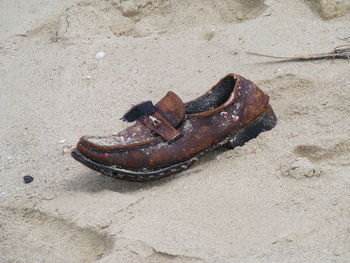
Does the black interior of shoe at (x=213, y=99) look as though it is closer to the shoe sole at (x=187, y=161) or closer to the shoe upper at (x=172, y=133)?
the shoe upper at (x=172, y=133)

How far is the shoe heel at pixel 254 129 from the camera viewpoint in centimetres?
299

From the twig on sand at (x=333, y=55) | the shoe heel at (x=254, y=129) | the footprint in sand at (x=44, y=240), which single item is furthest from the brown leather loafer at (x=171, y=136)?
the twig on sand at (x=333, y=55)

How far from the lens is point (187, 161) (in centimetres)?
290

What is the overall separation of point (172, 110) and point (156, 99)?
0.67 meters

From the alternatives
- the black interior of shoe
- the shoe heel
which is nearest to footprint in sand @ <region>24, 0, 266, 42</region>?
the black interior of shoe

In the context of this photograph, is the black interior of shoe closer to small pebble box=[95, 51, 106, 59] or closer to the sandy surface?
the sandy surface

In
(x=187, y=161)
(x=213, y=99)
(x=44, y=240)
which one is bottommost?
(x=44, y=240)

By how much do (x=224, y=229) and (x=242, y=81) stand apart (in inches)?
32.3

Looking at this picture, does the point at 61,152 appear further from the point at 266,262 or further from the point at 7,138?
the point at 266,262

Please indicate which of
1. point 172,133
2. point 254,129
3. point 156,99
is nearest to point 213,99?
point 254,129

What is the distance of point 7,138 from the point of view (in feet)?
11.2

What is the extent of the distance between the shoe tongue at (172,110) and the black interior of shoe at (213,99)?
0.21 metres

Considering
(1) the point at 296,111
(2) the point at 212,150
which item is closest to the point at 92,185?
(2) the point at 212,150

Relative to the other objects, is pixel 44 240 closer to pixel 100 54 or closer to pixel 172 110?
pixel 172 110
